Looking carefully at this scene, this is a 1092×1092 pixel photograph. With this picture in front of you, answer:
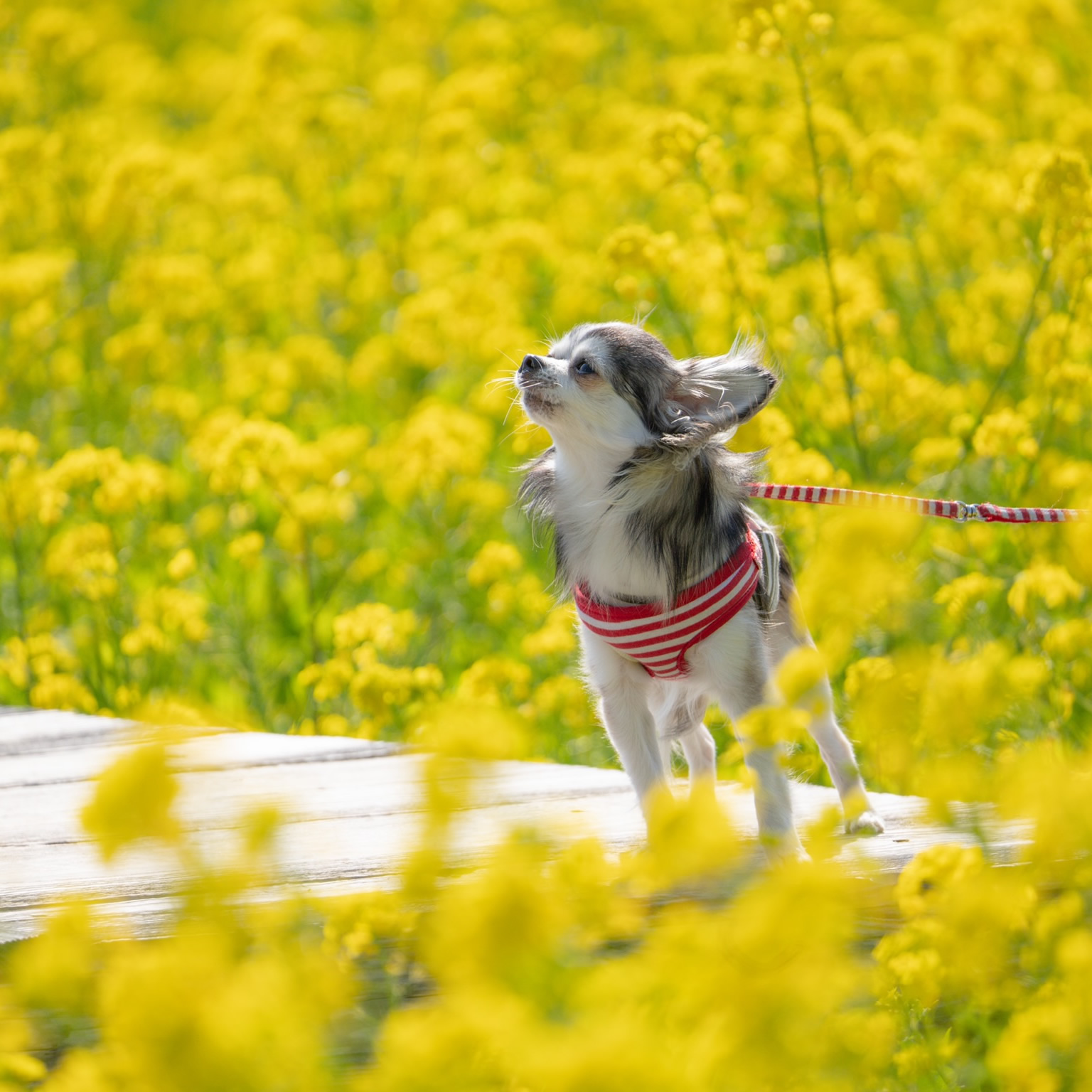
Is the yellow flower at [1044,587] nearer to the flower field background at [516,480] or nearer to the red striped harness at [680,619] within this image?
the flower field background at [516,480]

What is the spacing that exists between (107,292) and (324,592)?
310 cm

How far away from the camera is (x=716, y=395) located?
2547 millimetres

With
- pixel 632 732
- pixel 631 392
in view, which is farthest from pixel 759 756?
pixel 631 392

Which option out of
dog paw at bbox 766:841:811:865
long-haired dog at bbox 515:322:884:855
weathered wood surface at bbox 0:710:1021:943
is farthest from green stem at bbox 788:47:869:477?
dog paw at bbox 766:841:811:865

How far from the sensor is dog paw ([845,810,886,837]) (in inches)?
101

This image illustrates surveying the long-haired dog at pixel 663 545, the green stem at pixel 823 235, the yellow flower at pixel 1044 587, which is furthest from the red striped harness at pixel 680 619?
the green stem at pixel 823 235

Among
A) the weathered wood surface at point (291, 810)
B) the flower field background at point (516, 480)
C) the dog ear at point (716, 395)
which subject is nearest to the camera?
the flower field background at point (516, 480)

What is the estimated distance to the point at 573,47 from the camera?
792 centimetres

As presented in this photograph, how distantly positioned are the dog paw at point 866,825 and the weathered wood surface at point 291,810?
0.02 meters

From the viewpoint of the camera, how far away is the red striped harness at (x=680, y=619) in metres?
2.35

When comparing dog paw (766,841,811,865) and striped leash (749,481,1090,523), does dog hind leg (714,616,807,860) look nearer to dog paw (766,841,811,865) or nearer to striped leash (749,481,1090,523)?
dog paw (766,841,811,865)

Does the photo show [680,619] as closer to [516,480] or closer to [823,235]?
[823,235]

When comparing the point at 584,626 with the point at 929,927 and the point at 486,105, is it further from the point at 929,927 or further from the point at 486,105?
the point at 486,105

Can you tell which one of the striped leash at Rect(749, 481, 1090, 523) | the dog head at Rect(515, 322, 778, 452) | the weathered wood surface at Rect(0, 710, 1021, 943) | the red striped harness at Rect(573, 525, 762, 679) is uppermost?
the dog head at Rect(515, 322, 778, 452)
